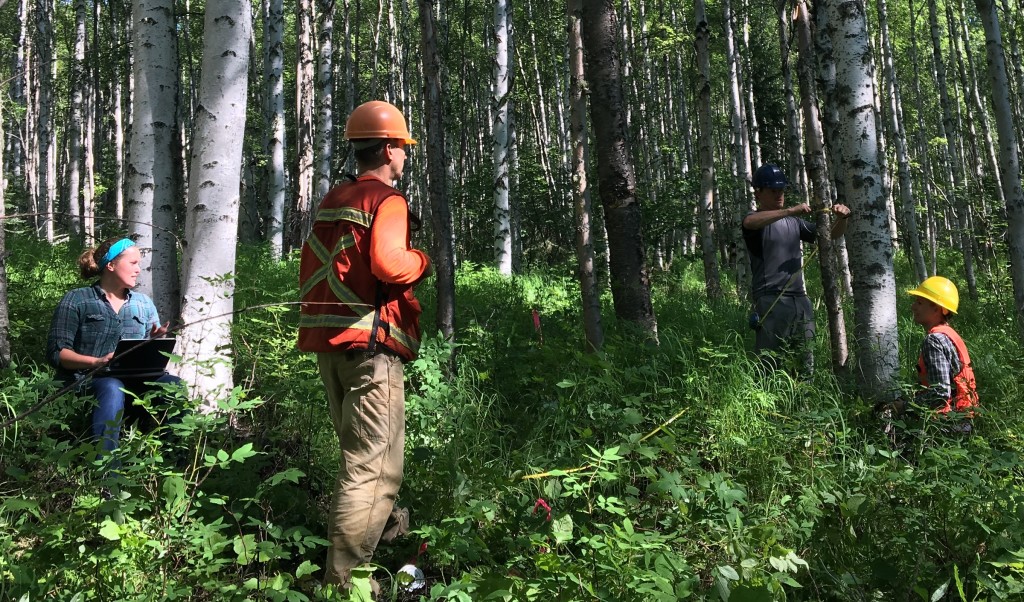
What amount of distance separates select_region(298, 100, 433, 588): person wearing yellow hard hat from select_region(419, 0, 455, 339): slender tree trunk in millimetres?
2276

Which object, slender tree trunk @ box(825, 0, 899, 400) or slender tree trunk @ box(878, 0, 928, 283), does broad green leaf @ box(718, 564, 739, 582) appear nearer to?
slender tree trunk @ box(825, 0, 899, 400)

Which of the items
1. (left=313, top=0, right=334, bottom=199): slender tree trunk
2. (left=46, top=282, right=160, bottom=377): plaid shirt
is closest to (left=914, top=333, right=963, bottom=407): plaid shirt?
(left=46, top=282, right=160, bottom=377): plaid shirt

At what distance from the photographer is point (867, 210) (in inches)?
170

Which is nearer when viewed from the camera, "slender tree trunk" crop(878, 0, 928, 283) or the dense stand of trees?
the dense stand of trees

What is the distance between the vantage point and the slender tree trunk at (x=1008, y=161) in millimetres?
5609

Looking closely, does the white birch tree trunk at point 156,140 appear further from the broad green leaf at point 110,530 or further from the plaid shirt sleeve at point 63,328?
the broad green leaf at point 110,530

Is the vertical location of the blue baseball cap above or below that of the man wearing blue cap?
above

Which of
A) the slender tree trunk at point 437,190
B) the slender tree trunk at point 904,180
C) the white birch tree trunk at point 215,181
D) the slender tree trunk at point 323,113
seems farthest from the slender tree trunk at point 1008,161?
the slender tree trunk at point 323,113

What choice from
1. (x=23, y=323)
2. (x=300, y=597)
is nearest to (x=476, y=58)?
(x=23, y=323)

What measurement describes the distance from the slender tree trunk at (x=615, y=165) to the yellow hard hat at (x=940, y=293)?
191 centimetres

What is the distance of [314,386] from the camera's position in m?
3.90

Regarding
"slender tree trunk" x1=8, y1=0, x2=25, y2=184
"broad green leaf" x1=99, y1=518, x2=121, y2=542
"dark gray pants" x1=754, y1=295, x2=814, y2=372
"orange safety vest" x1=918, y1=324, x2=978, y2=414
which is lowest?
"broad green leaf" x1=99, y1=518, x2=121, y2=542

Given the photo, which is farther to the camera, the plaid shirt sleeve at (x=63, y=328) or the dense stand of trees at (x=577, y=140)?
the dense stand of trees at (x=577, y=140)

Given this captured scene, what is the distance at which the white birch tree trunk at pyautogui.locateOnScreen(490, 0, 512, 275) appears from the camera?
12633 mm
